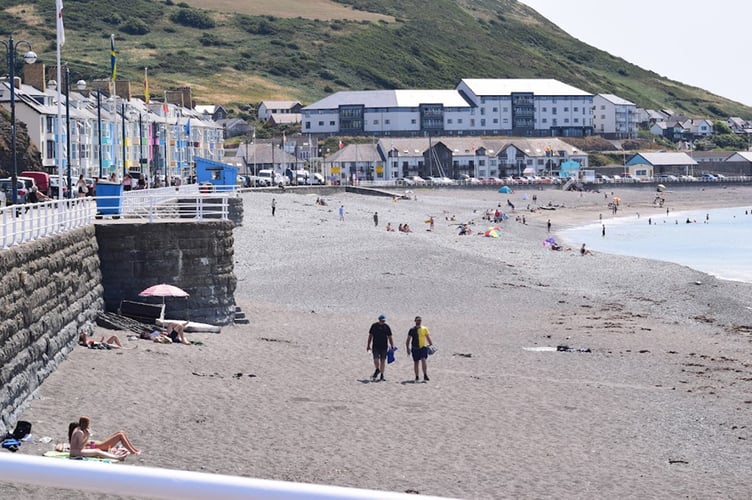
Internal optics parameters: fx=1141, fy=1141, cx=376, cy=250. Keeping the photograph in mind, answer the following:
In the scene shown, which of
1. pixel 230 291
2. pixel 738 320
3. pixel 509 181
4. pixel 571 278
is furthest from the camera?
pixel 509 181

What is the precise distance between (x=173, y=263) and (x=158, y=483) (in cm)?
2275

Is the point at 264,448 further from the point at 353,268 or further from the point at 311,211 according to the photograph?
the point at 311,211

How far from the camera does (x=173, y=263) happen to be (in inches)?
1003

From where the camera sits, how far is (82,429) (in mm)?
13836

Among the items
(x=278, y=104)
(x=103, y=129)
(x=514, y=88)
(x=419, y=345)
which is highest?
(x=514, y=88)

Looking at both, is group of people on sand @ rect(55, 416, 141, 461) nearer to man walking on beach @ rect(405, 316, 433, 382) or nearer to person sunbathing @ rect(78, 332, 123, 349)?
person sunbathing @ rect(78, 332, 123, 349)

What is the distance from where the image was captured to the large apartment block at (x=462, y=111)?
169000 mm

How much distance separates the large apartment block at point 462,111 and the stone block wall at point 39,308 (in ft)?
482

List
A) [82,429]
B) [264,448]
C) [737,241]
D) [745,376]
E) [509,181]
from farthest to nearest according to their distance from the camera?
1. [509,181]
2. [737,241]
3. [745,376]
4. [264,448]
5. [82,429]

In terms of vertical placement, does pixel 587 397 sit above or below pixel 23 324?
below

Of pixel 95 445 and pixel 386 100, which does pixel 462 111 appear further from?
pixel 95 445

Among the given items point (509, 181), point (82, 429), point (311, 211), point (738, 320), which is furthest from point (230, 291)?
point (509, 181)

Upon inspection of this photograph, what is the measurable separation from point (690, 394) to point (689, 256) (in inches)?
1652

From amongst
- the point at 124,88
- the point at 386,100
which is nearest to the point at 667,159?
the point at 386,100
